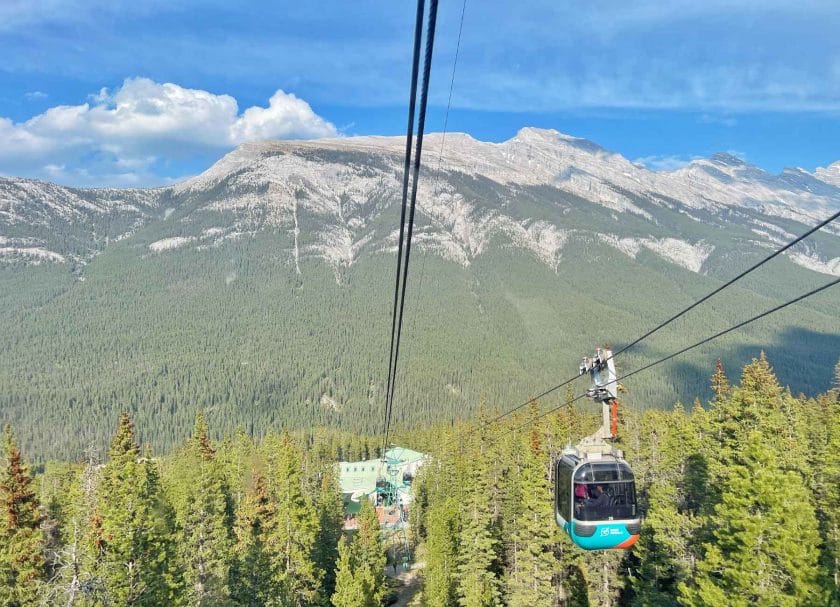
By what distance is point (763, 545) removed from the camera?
818 inches

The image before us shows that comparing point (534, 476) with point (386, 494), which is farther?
point (386, 494)

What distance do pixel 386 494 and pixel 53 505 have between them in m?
61.8

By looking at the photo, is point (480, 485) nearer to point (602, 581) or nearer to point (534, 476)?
point (534, 476)

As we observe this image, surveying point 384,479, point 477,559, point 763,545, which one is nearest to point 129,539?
point 477,559

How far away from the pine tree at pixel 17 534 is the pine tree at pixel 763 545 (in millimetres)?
30373

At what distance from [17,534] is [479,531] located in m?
25.8

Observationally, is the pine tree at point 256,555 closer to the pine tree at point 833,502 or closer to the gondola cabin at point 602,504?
the gondola cabin at point 602,504

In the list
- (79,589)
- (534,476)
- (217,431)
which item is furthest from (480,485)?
(217,431)

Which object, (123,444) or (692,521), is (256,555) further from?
(692,521)

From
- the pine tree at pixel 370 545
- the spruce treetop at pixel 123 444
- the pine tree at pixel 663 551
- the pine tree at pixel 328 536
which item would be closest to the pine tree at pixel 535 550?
the pine tree at pixel 663 551

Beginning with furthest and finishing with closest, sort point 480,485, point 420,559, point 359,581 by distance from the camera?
point 420,559
point 480,485
point 359,581

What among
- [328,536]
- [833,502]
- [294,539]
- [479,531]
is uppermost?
[833,502]

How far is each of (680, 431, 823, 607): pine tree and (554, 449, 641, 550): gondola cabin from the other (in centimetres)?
687

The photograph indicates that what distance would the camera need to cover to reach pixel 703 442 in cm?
3725
